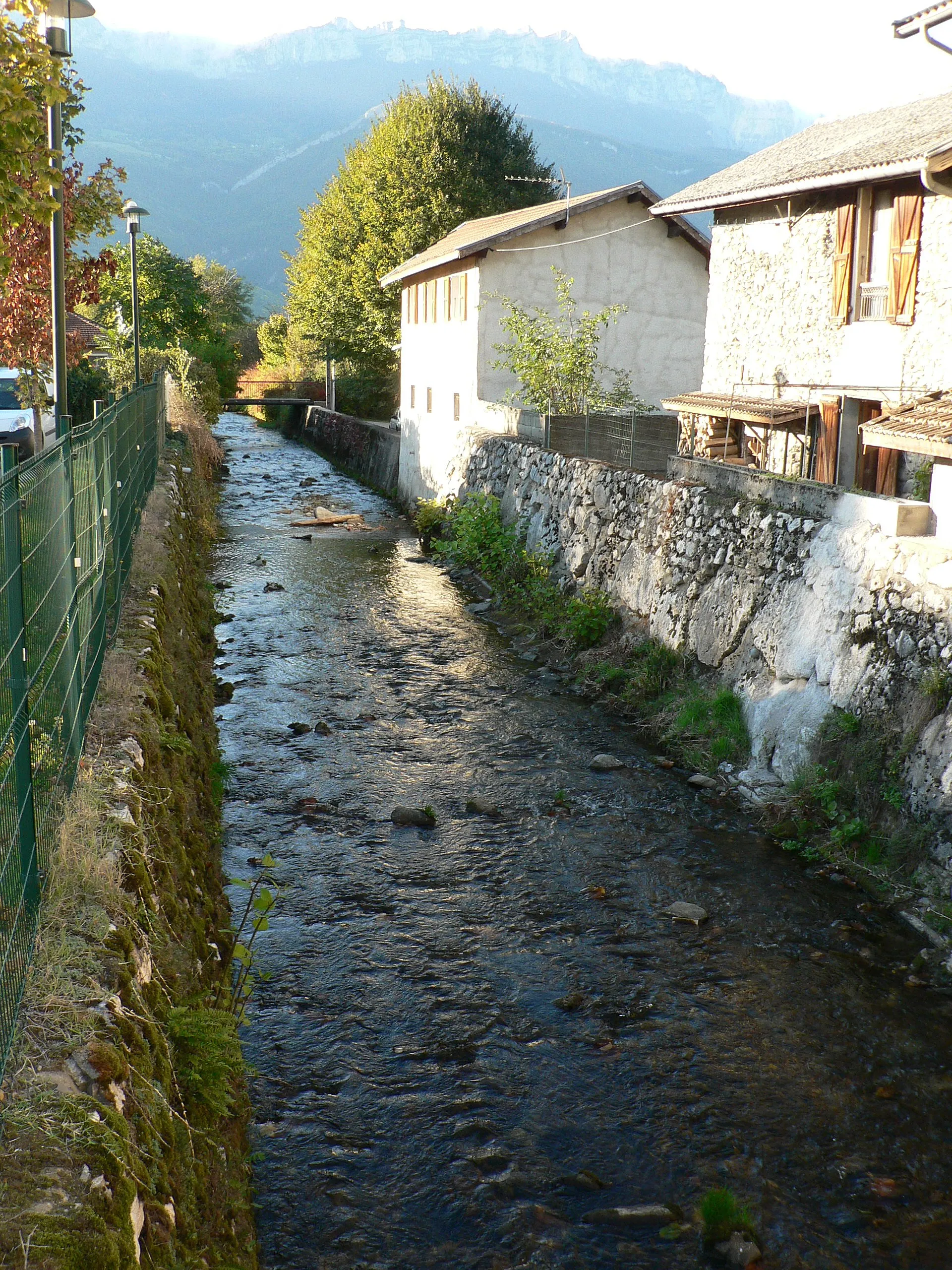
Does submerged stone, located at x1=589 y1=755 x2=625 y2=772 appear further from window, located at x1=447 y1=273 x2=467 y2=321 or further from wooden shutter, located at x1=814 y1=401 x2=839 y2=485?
window, located at x1=447 y1=273 x2=467 y2=321

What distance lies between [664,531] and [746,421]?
160 inches

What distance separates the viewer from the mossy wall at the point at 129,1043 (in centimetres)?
309

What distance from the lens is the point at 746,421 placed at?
1767 cm

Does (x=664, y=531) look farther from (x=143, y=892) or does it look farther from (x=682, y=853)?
(x=143, y=892)

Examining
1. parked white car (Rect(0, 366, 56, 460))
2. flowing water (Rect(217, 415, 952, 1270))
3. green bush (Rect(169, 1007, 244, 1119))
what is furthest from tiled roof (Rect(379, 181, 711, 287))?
green bush (Rect(169, 1007, 244, 1119))

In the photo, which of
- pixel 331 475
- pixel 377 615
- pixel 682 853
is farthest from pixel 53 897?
pixel 331 475

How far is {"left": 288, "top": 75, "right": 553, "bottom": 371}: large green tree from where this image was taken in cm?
3938

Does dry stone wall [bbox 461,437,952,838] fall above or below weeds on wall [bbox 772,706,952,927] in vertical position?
above

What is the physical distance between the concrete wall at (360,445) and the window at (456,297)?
5.89 meters

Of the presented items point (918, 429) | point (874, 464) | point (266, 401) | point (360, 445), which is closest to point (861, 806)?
point (918, 429)

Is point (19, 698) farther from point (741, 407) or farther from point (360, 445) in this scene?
point (360, 445)

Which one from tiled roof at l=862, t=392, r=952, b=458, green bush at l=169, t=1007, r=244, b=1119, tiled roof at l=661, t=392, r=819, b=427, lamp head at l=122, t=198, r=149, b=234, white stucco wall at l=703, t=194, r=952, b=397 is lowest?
green bush at l=169, t=1007, r=244, b=1119

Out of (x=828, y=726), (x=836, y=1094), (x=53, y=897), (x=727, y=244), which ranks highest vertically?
(x=727, y=244)

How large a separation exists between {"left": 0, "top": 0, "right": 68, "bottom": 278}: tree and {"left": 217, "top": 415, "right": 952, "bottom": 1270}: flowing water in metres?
5.01
